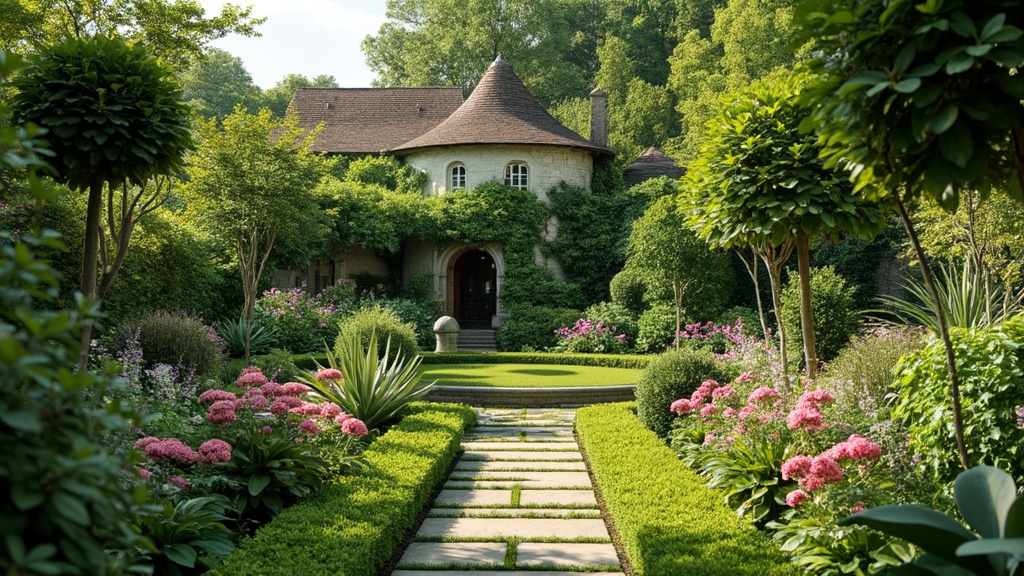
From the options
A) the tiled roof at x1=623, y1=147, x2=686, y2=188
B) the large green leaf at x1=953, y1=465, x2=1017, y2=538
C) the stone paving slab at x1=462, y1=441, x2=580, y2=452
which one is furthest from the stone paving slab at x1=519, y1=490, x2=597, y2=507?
the tiled roof at x1=623, y1=147, x2=686, y2=188

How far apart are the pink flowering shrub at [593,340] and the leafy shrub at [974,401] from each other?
14.7 metres

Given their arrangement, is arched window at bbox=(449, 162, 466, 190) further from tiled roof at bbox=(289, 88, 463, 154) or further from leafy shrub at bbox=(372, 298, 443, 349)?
leafy shrub at bbox=(372, 298, 443, 349)

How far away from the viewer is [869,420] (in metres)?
Result: 5.86

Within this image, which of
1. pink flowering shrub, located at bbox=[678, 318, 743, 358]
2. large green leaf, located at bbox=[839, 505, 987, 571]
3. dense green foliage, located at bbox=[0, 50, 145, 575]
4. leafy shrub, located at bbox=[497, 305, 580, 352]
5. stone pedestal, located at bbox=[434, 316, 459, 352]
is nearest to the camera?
dense green foliage, located at bbox=[0, 50, 145, 575]

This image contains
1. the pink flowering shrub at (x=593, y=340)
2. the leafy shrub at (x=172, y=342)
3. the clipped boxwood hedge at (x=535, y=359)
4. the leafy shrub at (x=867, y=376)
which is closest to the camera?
the leafy shrub at (x=867, y=376)

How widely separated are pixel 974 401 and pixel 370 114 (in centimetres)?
2633

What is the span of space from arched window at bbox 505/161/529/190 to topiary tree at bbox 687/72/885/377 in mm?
17151

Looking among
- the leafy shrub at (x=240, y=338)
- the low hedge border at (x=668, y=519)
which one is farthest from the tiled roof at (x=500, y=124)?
the low hedge border at (x=668, y=519)

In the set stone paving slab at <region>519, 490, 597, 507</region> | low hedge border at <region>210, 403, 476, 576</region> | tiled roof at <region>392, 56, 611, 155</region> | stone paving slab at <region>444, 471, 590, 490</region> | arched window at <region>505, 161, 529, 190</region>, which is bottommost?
stone paving slab at <region>519, 490, 597, 507</region>

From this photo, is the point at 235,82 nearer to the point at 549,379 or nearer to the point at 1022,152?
the point at 549,379

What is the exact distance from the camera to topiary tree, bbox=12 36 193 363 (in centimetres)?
549

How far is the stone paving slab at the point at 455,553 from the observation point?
16.6ft

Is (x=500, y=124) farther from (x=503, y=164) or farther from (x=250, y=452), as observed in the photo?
(x=250, y=452)

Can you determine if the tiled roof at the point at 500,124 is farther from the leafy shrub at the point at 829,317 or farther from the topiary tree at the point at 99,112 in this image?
the topiary tree at the point at 99,112
